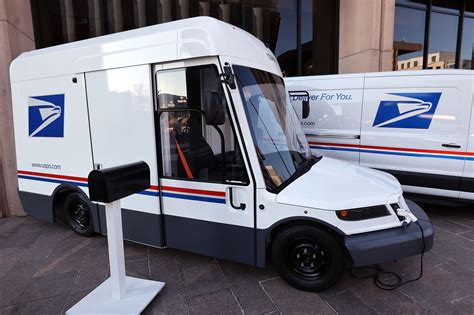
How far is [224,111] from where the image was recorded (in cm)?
296

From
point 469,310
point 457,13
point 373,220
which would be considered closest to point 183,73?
point 373,220

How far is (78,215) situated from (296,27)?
25.8ft

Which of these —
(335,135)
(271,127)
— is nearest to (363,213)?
(271,127)

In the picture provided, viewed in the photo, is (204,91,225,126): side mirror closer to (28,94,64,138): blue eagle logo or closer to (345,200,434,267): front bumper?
(345,200,434,267): front bumper

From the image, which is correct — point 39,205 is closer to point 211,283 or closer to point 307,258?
point 211,283

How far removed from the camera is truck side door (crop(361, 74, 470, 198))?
4930 mm

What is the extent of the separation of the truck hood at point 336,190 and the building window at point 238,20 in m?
6.61

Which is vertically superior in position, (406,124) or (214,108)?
(214,108)

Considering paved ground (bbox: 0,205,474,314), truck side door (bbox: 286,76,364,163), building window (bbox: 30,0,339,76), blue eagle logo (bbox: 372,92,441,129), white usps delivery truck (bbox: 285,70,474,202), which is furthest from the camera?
building window (bbox: 30,0,339,76)

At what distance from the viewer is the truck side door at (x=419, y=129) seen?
4930mm

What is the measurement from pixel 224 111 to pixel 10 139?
4.85 m

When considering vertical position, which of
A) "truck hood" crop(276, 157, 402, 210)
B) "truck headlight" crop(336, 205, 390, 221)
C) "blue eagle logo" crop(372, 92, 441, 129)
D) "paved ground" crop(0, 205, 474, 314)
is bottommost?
"paved ground" crop(0, 205, 474, 314)

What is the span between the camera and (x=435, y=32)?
35.1ft

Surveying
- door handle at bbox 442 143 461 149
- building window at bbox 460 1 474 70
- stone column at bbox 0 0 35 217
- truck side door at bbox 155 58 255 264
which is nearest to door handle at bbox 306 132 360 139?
door handle at bbox 442 143 461 149
